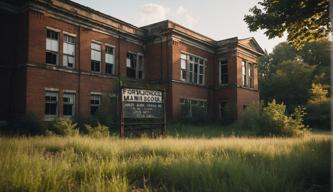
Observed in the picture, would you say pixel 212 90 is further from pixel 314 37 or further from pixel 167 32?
pixel 314 37

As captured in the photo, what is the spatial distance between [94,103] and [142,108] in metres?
9.13

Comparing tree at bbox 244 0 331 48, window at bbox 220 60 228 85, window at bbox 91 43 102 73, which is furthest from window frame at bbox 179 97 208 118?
tree at bbox 244 0 331 48

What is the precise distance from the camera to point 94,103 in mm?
22062

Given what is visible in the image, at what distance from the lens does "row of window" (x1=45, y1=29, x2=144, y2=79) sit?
19.7 meters

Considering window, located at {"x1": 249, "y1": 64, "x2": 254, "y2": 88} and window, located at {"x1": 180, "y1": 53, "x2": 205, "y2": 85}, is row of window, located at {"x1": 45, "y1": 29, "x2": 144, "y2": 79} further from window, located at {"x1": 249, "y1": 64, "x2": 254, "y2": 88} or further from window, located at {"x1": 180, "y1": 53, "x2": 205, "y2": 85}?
window, located at {"x1": 249, "y1": 64, "x2": 254, "y2": 88}

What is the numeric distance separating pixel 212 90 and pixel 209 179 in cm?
2572

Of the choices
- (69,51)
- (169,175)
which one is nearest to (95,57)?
(69,51)

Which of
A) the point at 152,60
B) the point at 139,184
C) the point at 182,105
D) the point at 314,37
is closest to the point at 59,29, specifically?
the point at 152,60

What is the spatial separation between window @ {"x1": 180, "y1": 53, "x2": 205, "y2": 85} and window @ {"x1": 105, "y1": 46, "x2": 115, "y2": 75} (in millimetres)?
6120

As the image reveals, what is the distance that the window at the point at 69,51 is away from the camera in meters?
20.4

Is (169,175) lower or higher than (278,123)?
lower

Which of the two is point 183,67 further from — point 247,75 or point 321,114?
point 321,114

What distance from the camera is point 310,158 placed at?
6258mm

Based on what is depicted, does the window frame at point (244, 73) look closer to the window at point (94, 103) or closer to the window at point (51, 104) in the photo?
the window at point (94, 103)
